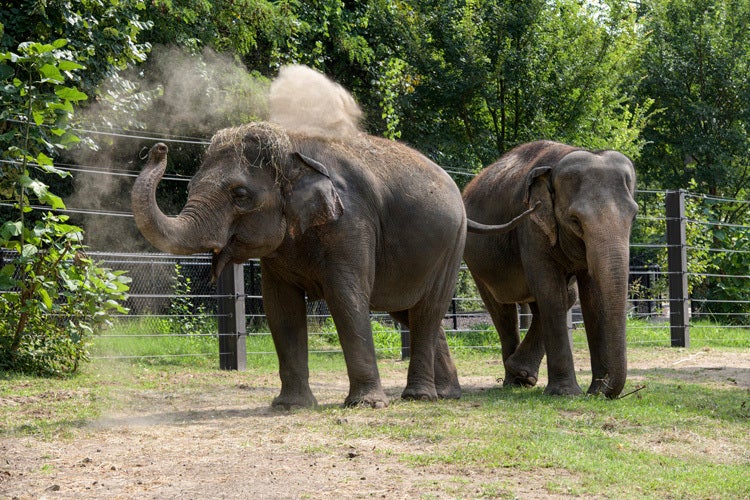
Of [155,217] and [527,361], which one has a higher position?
[155,217]

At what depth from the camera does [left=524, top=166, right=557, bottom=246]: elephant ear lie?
28.0 ft

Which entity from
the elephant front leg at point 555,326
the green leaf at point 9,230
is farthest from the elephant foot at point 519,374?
the green leaf at point 9,230

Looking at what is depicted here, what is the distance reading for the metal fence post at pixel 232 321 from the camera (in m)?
11.1

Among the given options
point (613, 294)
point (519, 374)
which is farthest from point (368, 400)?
point (519, 374)

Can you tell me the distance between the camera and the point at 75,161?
14.7 metres

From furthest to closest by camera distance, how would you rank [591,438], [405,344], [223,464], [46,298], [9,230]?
[405,344]
[46,298]
[9,230]
[591,438]
[223,464]

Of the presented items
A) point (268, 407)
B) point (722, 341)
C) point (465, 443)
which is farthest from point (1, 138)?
point (722, 341)

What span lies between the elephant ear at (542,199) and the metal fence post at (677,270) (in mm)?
7105

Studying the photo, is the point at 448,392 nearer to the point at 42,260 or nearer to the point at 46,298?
the point at 46,298

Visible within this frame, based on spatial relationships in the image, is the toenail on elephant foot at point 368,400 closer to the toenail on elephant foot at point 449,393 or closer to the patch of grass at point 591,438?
the patch of grass at point 591,438

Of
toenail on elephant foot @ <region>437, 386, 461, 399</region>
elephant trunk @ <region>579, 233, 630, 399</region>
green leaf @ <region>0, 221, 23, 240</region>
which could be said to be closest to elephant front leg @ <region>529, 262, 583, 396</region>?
elephant trunk @ <region>579, 233, 630, 399</region>

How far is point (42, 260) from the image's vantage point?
855cm

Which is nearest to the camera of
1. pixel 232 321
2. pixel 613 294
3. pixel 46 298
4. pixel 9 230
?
pixel 613 294

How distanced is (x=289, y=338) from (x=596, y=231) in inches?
101
